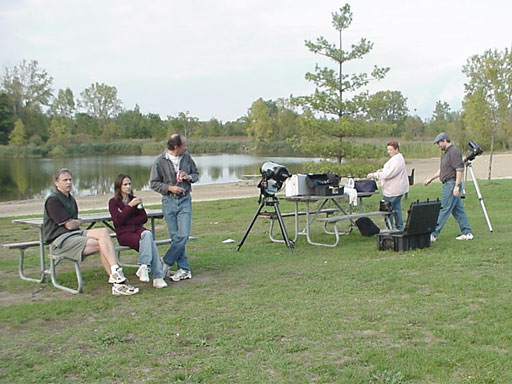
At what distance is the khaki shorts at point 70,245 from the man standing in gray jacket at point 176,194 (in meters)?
1.09

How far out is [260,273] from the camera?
24.3ft

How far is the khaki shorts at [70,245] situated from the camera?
6.54 metres

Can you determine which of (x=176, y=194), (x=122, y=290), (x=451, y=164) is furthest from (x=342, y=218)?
(x=122, y=290)

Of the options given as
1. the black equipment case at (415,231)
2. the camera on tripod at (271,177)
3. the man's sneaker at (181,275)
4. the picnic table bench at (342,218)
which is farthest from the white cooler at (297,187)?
the man's sneaker at (181,275)

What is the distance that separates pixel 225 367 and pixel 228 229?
301 inches

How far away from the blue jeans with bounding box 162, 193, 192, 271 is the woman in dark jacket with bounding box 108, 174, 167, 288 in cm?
28

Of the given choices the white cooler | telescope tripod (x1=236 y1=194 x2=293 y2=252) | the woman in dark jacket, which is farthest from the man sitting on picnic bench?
the white cooler

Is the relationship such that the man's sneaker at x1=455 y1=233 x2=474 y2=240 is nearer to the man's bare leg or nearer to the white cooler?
the white cooler

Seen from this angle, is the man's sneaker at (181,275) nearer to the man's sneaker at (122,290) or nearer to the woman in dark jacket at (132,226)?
the woman in dark jacket at (132,226)

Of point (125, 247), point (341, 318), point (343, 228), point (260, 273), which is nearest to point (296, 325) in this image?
point (341, 318)

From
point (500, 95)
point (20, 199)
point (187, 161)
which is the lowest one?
point (20, 199)

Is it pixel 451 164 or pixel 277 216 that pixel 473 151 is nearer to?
pixel 451 164

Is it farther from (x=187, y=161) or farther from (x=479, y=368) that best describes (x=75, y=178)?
(x=479, y=368)

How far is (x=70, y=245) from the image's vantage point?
6.60m
